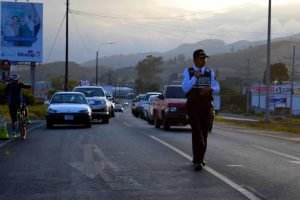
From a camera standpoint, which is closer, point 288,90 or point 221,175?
point 221,175

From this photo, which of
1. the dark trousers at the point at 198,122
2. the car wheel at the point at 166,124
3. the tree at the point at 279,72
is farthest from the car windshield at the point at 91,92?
the tree at the point at 279,72

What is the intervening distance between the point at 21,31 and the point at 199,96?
4568 centimetres

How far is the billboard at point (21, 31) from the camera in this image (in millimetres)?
53625

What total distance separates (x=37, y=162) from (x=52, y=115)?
10.8m

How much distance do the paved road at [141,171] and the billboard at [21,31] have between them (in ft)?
129

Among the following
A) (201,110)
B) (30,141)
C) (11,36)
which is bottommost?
(30,141)

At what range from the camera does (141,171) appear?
34.1 ft

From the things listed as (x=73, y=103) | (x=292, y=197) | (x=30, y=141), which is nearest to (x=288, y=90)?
(x=73, y=103)

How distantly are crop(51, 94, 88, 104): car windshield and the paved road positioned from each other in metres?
7.73

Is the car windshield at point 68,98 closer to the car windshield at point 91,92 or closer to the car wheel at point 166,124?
the car wheel at point 166,124

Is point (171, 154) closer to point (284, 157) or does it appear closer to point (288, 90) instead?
point (284, 157)

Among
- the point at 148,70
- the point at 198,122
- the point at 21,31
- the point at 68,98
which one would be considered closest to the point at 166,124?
the point at 68,98

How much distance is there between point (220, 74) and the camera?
161 m

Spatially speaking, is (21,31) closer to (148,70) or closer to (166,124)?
(166,124)
